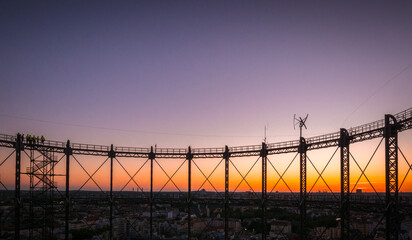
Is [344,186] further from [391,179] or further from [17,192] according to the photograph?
[17,192]

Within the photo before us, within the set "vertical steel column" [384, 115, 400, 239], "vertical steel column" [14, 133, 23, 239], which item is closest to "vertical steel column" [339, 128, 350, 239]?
"vertical steel column" [384, 115, 400, 239]

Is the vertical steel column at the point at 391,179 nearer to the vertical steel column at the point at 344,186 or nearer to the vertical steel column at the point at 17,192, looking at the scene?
the vertical steel column at the point at 344,186

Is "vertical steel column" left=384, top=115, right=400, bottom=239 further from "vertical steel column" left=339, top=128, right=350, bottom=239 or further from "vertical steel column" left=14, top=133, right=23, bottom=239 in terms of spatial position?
"vertical steel column" left=14, top=133, right=23, bottom=239

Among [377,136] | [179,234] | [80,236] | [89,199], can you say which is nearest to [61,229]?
[80,236]

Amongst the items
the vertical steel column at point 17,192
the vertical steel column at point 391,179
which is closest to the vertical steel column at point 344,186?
the vertical steel column at point 391,179

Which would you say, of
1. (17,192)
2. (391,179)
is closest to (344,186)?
(391,179)
